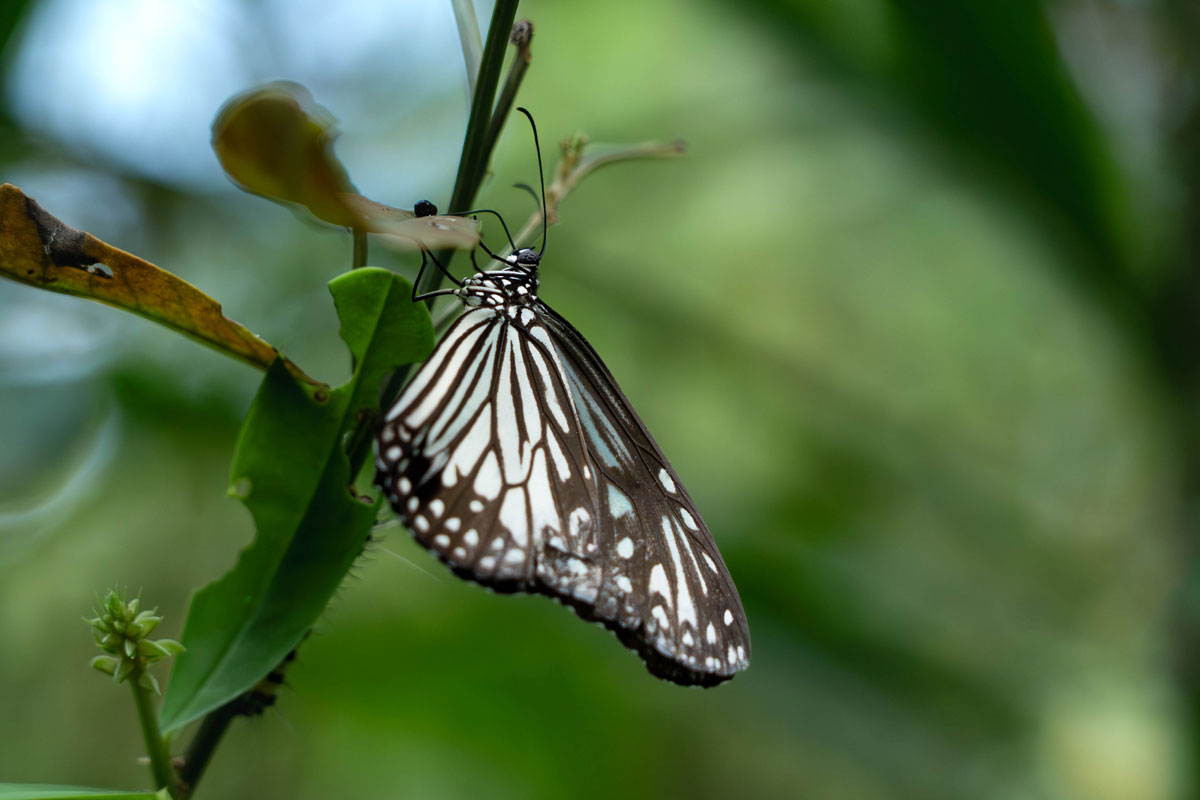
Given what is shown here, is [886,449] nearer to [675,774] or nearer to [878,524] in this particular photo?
[878,524]

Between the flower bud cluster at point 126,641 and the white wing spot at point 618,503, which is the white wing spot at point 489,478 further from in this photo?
the flower bud cluster at point 126,641

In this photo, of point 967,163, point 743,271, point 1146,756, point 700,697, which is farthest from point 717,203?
point 1146,756

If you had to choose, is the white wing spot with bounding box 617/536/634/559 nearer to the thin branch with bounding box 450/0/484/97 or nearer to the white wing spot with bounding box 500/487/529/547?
the white wing spot with bounding box 500/487/529/547

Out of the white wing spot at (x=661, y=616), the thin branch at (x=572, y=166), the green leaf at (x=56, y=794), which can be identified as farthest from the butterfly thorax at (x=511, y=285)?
the green leaf at (x=56, y=794)

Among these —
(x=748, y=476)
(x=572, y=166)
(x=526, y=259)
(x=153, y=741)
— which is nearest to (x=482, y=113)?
(x=572, y=166)

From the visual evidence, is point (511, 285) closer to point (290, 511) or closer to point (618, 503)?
point (618, 503)
